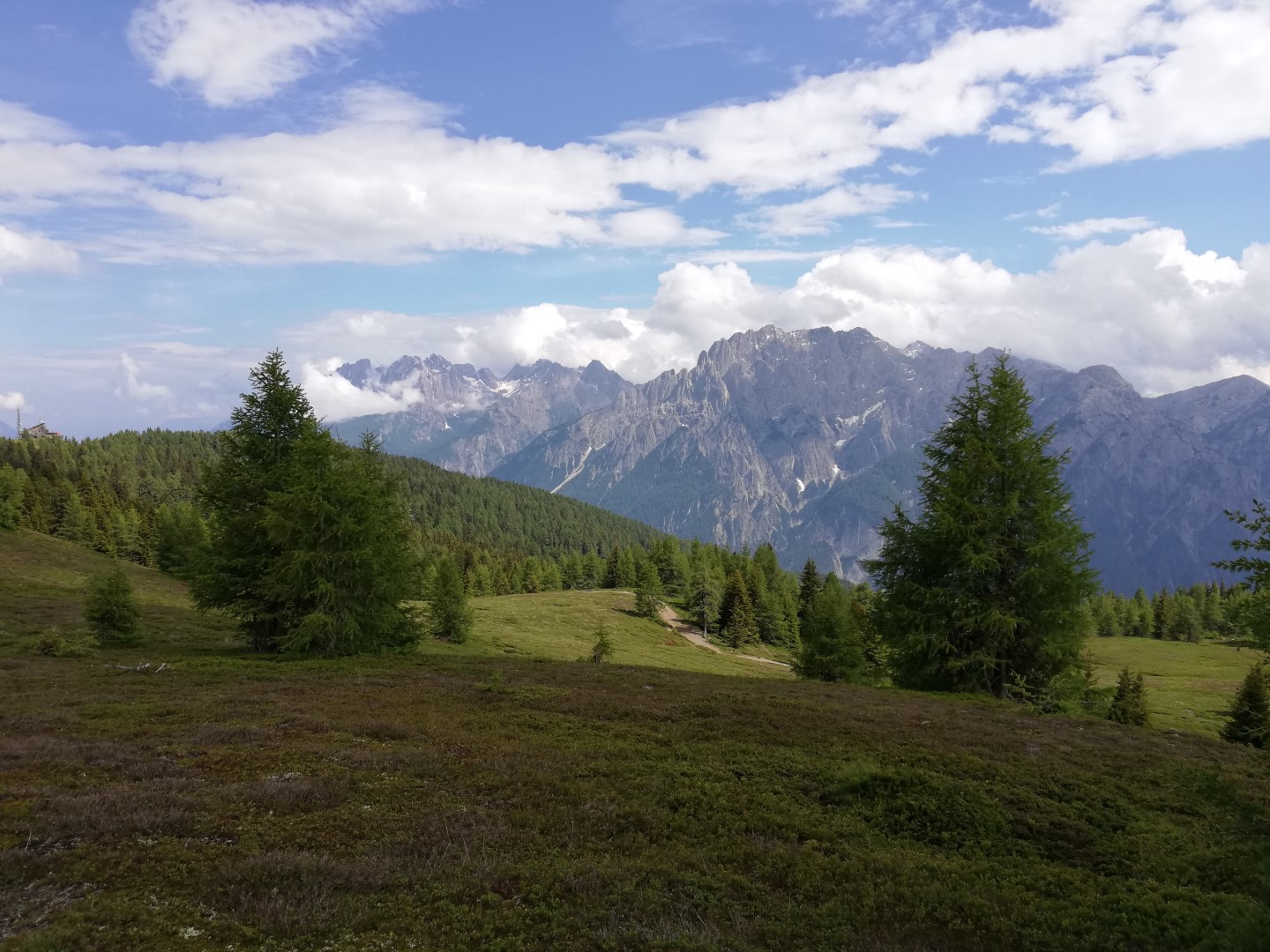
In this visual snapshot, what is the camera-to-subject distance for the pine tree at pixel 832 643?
157 feet

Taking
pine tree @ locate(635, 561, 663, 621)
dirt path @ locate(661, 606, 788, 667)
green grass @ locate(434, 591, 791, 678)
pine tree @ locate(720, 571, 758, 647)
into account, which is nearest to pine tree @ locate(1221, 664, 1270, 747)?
green grass @ locate(434, 591, 791, 678)

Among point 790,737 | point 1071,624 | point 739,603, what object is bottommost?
point 739,603

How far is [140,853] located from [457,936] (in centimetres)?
556

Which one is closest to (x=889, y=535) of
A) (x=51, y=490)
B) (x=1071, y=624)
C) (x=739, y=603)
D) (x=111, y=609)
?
(x=1071, y=624)

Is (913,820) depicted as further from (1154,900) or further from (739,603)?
(739,603)

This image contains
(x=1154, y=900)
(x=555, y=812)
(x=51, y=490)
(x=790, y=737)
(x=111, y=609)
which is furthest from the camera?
(x=51, y=490)

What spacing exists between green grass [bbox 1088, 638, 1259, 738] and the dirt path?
37.7m

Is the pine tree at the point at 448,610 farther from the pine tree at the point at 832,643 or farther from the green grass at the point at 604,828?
the green grass at the point at 604,828

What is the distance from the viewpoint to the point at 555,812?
12719 mm

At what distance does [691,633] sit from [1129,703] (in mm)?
66252

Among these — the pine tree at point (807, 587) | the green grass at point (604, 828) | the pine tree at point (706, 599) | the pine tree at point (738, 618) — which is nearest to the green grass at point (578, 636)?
the pine tree at point (706, 599)

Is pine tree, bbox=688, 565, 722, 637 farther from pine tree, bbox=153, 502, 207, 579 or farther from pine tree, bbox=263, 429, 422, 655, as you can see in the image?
pine tree, bbox=153, 502, 207, 579

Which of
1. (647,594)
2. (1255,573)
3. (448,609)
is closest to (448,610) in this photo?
(448,609)

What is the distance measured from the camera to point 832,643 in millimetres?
48094
